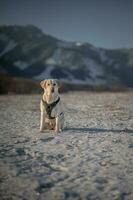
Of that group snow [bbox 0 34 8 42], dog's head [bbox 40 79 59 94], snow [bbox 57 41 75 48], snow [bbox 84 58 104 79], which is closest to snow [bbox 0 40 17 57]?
snow [bbox 0 34 8 42]

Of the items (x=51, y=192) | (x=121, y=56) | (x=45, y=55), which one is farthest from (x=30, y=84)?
(x=121, y=56)

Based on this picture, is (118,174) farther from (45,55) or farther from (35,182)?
(45,55)

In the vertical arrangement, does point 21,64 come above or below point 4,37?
below

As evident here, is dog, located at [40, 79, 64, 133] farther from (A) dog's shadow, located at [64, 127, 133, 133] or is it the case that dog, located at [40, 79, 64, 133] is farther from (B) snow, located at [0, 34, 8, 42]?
(B) snow, located at [0, 34, 8, 42]

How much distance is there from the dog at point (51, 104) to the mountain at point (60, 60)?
95223 mm

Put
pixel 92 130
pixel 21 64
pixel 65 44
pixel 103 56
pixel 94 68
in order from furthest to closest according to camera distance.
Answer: pixel 65 44, pixel 103 56, pixel 94 68, pixel 21 64, pixel 92 130

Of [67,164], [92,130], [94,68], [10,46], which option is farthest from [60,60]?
[67,164]

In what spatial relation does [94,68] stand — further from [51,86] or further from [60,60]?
[51,86]

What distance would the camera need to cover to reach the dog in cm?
1113

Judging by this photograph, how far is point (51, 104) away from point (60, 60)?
12319 cm

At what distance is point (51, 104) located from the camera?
36.6 ft

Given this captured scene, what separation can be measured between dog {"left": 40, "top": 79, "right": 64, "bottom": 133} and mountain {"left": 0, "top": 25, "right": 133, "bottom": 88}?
95.2m

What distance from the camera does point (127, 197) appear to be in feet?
20.1

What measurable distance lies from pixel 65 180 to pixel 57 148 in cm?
261
